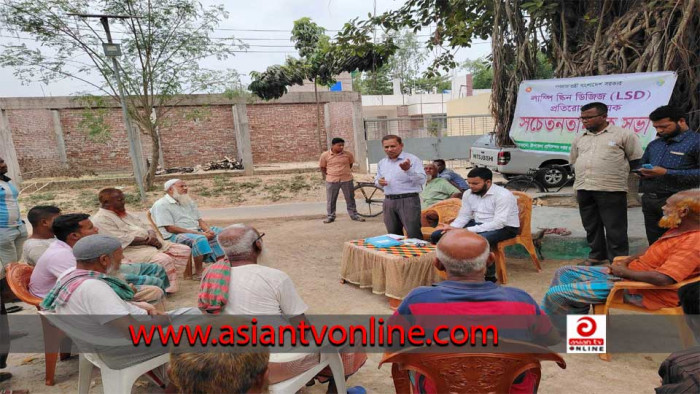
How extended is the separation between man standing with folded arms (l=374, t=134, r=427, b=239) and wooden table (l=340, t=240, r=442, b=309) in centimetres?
64

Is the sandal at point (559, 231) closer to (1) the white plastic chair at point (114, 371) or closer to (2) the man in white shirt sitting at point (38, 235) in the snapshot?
(1) the white plastic chair at point (114, 371)

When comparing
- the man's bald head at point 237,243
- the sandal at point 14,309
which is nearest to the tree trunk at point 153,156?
the sandal at point 14,309

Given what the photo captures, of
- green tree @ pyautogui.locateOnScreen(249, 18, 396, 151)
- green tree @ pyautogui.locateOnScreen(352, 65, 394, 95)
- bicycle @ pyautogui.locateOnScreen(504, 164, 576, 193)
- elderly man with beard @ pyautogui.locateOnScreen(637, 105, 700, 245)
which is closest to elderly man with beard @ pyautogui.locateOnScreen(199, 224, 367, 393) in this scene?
elderly man with beard @ pyautogui.locateOnScreen(637, 105, 700, 245)

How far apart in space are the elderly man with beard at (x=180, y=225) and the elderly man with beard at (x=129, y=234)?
362 millimetres

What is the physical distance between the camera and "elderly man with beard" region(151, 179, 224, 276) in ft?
15.9

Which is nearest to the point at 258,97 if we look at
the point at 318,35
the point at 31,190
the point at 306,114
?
the point at 306,114

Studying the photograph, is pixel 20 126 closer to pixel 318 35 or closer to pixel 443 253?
pixel 318 35

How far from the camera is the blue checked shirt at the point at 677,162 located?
11.2 feet

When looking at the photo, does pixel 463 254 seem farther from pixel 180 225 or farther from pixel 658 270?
pixel 180 225

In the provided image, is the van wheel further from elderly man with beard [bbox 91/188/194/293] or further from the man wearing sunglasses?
elderly man with beard [bbox 91/188/194/293]

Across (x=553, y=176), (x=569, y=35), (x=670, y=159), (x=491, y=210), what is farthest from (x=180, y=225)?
(x=553, y=176)

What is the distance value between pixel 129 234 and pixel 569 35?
6.38 m

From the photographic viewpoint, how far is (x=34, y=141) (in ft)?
44.3

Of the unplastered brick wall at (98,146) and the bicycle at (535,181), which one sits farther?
the unplastered brick wall at (98,146)
